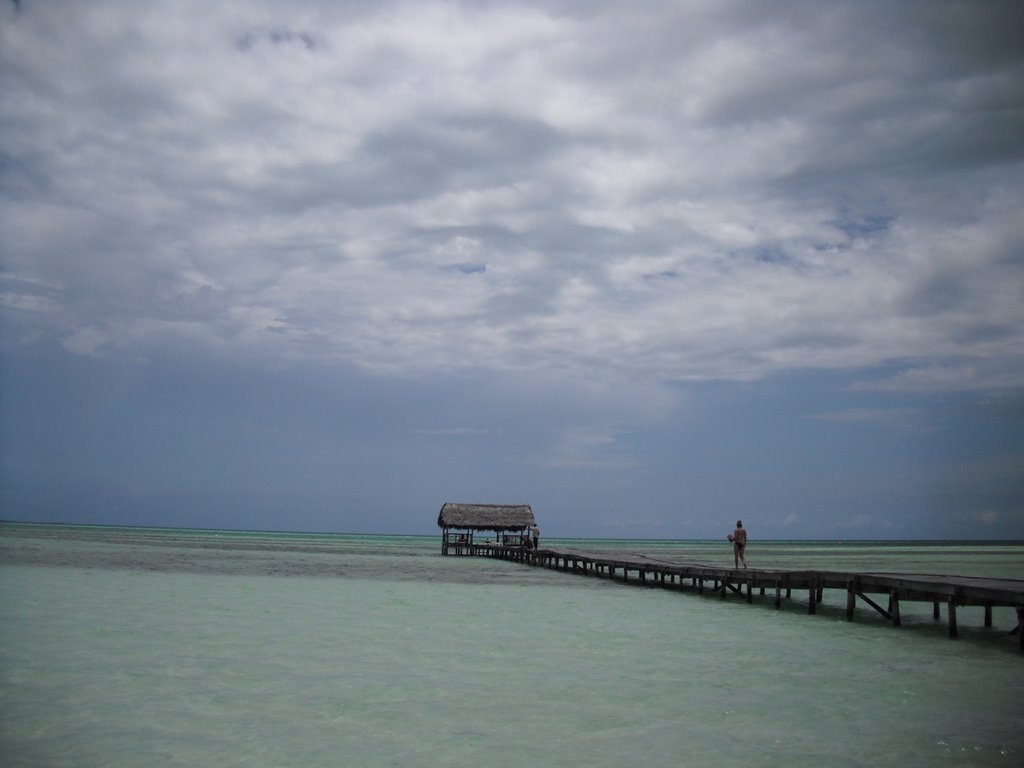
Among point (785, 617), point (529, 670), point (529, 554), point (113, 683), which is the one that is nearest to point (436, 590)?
point (785, 617)

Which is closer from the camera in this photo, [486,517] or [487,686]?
[487,686]

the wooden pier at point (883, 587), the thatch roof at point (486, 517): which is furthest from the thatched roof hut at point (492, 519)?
the wooden pier at point (883, 587)

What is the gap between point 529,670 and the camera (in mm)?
10000

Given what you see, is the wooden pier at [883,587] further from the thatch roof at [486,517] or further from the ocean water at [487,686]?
the thatch roof at [486,517]

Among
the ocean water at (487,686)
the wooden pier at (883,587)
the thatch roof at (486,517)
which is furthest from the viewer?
the thatch roof at (486,517)

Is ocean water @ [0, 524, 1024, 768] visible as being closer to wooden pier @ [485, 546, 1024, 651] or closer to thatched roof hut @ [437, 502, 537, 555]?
wooden pier @ [485, 546, 1024, 651]

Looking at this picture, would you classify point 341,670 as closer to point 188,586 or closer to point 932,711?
point 932,711

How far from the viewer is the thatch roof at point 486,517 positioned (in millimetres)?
44719

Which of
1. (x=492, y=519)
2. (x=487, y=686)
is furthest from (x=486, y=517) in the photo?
(x=487, y=686)

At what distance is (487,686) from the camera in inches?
357

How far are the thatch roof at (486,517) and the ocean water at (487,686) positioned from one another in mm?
27931

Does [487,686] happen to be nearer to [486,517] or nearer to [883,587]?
[883,587]

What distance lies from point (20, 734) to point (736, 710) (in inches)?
260

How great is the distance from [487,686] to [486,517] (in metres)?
36.6
